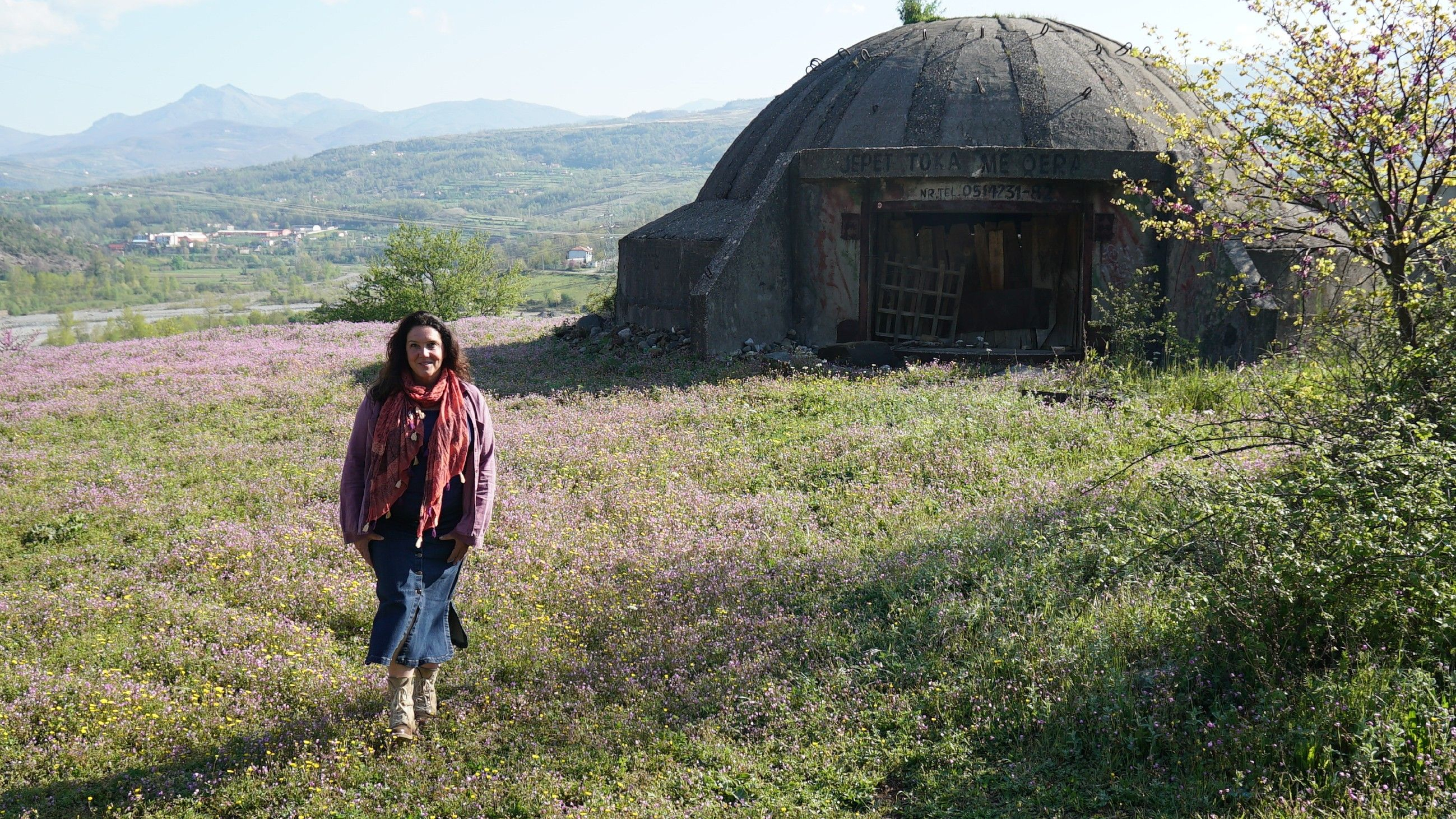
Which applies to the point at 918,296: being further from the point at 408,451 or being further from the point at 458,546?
the point at 408,451

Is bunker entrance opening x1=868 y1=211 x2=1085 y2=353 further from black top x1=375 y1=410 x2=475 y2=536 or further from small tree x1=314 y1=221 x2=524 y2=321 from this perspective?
small tree x1=314 y1=221 x2=524 y2=321

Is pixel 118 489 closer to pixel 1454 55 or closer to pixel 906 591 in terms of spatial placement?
pixel 906 591

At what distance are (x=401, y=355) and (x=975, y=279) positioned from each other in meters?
12.5

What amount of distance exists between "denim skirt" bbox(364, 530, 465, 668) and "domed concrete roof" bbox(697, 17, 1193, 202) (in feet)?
40.5

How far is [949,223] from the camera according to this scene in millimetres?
16203

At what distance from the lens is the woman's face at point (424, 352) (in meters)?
5.11

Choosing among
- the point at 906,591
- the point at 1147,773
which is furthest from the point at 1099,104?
the point at 1147,773

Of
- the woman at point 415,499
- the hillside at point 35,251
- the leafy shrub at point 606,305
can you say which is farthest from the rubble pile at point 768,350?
the hillside at point 35,251

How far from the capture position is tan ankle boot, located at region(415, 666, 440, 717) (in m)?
5.13

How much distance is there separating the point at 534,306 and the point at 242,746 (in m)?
91.1

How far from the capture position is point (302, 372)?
16656 millimetres

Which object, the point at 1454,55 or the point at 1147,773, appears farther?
the point at 1454,55

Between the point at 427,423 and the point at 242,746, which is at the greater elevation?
the point at 427,423

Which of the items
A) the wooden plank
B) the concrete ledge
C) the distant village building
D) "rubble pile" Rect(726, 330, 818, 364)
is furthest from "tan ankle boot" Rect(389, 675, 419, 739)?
the distant village building
